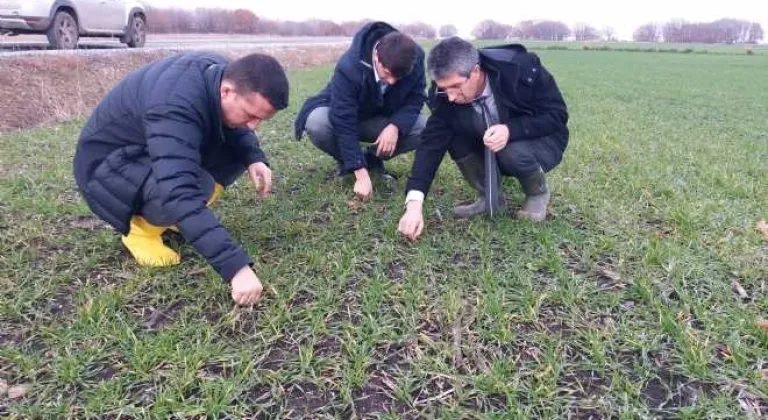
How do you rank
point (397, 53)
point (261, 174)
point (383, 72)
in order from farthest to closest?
point (383, 72), point (397, 53), point (261, 174)

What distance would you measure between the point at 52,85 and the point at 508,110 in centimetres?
752

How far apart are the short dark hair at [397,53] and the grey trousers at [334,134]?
32.3 inches

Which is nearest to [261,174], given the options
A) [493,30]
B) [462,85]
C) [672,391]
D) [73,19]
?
→ [462,85]

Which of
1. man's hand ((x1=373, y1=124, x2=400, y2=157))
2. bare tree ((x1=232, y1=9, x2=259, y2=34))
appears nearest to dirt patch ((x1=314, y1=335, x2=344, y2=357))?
man's hand ((x1=373, y1=124, x2=400, y2=157))

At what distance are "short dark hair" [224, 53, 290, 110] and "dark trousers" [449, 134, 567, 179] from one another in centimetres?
138

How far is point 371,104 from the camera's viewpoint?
4234mm

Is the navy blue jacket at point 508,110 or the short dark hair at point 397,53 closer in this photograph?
the navy blue jacket at point 508,110

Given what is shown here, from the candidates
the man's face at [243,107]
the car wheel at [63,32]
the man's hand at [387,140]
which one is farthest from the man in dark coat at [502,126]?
the car wheel at [63,32]

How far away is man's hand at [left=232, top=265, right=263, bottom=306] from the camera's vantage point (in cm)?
225

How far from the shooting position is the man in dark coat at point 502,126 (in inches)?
122

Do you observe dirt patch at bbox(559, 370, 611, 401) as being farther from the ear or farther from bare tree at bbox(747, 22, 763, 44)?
bare tree at bbox(747, 22, 763, 44)

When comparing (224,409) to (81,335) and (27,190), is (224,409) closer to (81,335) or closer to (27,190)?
(81,335)

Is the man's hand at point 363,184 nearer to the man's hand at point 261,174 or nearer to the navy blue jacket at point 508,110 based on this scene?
the navy blue jacket at point 508,110

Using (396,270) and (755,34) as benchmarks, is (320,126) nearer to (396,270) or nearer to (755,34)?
(396,270)
